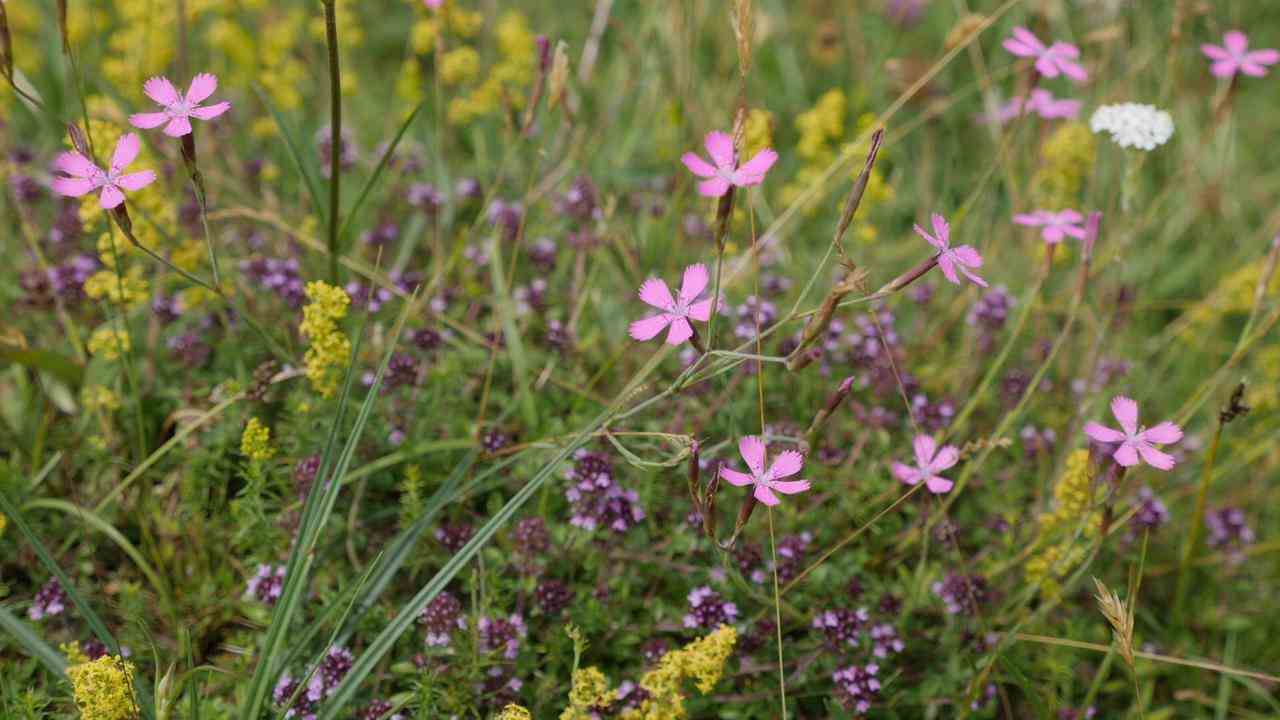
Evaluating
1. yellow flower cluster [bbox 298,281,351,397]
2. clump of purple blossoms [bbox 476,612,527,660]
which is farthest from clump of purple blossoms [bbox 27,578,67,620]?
clump of purple blossoms [bbox 476,612,527,660]

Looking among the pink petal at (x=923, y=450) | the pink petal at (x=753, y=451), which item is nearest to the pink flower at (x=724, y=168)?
the pink petal at (x=753, y=451)

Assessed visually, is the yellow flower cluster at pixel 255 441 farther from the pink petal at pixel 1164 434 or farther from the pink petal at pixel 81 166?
the pink petal at pixel 1164 434

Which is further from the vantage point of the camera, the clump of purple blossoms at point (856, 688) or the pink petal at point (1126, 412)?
the clump of purple blossoms at point (856, 688)

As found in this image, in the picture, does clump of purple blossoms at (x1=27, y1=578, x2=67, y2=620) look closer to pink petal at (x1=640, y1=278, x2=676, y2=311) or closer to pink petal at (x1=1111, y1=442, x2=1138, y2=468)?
pink petal at (x1=640, y1=278, x2=676, y2=311)

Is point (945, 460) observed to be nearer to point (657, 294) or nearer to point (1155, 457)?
point (1155, 457)

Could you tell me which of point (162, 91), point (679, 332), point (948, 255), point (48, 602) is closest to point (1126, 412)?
point (948, 255)

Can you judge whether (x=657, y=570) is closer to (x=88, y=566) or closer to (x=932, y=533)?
(x=932, y=533)

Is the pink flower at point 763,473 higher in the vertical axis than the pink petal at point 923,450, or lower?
lower
